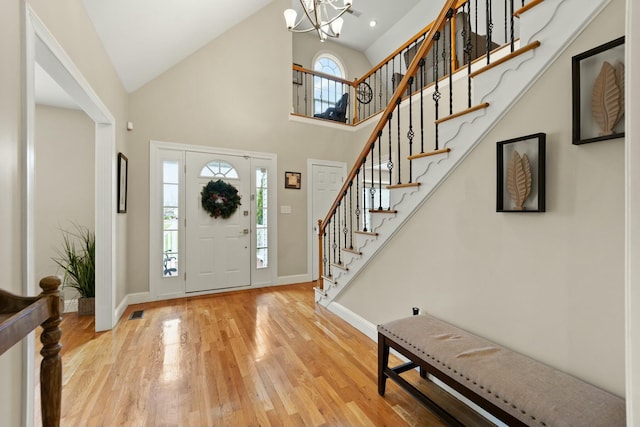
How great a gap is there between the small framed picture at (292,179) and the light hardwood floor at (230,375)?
2.11 meters

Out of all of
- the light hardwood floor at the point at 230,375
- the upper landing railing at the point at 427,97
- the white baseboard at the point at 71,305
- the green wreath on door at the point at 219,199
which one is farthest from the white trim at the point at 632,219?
the white baseboard at the point at 71,305

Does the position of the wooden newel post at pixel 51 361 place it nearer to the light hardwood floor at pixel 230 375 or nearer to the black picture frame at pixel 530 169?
the light hardwood floor at pixel 230 375

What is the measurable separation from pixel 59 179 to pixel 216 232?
1962 millimetres

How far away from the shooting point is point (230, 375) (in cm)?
204

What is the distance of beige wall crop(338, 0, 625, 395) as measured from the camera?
1.20 meters

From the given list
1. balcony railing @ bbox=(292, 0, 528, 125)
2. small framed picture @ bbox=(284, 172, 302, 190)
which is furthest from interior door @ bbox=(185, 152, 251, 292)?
balcony railing @ bbox=(292, 0, 528, 125)

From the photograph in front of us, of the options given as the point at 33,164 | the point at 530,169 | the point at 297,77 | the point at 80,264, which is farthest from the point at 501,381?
the point at 297,77

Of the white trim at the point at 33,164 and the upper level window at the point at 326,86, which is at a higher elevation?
the upper level window at the point at 326,86

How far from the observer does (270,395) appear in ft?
5.96

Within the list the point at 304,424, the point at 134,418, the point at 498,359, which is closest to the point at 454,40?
the point at 498,359

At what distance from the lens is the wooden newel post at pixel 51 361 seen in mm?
1012

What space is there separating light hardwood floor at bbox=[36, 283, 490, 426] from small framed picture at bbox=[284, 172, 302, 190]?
211 cm

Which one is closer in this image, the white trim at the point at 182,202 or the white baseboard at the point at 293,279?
the white trim at the point at 182,202

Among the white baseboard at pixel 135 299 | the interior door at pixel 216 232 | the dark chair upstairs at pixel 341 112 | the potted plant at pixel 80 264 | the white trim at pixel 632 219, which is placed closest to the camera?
the white trim at pixel 632 219
